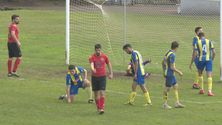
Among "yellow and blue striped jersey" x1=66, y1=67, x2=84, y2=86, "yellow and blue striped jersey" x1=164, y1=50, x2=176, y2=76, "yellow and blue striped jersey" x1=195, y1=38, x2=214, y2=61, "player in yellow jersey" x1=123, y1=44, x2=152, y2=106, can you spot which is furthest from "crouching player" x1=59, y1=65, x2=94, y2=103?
"yellow and blue striped jersey" x1=195, y1=38, x2=214, y2=61

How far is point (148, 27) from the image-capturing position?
20.0m

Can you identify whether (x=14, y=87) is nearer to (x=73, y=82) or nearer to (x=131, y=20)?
(x=73, y=82)

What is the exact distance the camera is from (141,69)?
9.50 metres

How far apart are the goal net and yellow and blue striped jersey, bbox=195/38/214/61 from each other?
435cm

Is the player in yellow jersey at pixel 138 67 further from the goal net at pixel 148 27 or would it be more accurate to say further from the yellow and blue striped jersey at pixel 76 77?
the goal net at pixel 148 27

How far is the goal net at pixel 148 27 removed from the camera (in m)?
16.9

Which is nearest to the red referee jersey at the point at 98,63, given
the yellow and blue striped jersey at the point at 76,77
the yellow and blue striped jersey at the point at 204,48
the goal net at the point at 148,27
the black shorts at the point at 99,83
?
the black shorts at the point at 99,83

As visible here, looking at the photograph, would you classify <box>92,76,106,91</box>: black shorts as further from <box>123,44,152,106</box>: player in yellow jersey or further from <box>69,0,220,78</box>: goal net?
<box>69,0,220,78</box>: goal net

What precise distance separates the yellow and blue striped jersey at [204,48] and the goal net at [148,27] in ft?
14.3

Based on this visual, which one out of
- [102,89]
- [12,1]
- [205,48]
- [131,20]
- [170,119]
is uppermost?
[12,1]

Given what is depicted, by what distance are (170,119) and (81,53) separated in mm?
12931

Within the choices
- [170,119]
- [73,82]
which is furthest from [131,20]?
[170,119]

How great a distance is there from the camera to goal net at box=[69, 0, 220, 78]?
55.6 ft

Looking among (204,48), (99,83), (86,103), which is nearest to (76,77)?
(86,103)
